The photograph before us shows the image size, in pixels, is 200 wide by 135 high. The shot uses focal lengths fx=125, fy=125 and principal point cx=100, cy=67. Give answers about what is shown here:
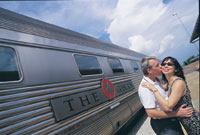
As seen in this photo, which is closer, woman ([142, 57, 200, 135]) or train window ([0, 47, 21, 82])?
woman ([142, 57, 200, 135])

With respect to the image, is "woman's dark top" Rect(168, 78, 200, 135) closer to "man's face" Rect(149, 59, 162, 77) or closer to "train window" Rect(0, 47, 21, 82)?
"man's face" Rect(149, 59, 162, 77)

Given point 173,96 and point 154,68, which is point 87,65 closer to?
point 154,68

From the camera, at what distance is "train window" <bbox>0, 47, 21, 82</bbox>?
5.58 feet

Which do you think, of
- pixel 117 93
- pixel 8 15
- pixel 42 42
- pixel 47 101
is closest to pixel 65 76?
pixel 47 101

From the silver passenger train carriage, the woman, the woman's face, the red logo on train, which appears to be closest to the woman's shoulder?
the woman

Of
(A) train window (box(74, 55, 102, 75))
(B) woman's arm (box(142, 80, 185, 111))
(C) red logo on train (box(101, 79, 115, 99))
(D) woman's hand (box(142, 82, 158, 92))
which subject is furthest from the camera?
(C) red logo on train (box(101, 79, 115, 99))

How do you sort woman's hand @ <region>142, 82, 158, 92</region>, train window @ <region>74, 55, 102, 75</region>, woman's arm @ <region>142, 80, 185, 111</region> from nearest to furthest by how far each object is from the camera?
woman's arm @ <region>142, 80, 185, 111</region>, woman's hand @ <region>142, 82, 158, 92</region>, train window @ <region>74, 55, 102, 75</region>

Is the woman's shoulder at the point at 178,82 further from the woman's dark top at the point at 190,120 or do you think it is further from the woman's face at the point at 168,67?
the woman's face at the point at 168,67

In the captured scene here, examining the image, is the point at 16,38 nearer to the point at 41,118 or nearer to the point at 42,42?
the point at 42,42

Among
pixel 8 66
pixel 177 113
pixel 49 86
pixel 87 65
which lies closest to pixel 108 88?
pixel 87 65

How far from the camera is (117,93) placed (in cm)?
358

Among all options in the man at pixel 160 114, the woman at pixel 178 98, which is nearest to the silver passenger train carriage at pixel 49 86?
the man at pixel 160 114

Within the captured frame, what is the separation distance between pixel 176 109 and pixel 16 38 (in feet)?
8.40

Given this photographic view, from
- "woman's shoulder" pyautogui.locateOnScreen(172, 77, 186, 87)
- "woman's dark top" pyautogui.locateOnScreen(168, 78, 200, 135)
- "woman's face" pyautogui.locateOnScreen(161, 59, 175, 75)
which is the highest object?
"woman's face" pyautogui.locateOnScreen(161, 59, 175, 75)
